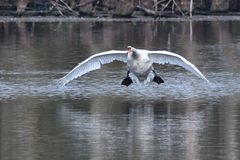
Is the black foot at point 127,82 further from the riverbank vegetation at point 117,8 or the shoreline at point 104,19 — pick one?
the riverbank vegetation at point 117,8

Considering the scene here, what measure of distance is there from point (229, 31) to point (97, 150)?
84.5 feet

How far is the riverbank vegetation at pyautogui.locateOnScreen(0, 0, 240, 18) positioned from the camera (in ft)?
153

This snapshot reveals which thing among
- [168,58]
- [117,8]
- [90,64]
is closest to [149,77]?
[168,58]

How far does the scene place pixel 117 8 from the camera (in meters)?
47.6

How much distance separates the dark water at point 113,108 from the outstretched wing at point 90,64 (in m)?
0.34

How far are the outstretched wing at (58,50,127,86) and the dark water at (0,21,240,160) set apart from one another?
34 centimetres

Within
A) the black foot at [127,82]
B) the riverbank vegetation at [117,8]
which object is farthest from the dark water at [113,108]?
the riverbank vegetation at [117,8]

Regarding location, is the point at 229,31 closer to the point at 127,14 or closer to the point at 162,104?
the point at 127,14

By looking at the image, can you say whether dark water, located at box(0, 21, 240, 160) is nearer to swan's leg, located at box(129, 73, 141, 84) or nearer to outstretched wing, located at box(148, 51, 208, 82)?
swan's leg, located at box(129, 73, 141, 84)

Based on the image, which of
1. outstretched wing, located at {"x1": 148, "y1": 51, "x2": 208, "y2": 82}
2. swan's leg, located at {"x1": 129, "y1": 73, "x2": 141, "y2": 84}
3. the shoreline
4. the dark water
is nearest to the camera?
the dark water

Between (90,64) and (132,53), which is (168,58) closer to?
(132,53)

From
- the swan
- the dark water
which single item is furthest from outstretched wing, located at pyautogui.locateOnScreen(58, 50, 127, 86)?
the dark water

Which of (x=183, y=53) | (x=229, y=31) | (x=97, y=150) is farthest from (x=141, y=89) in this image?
(x=229, y=31)

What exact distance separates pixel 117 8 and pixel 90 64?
27.6 meters
